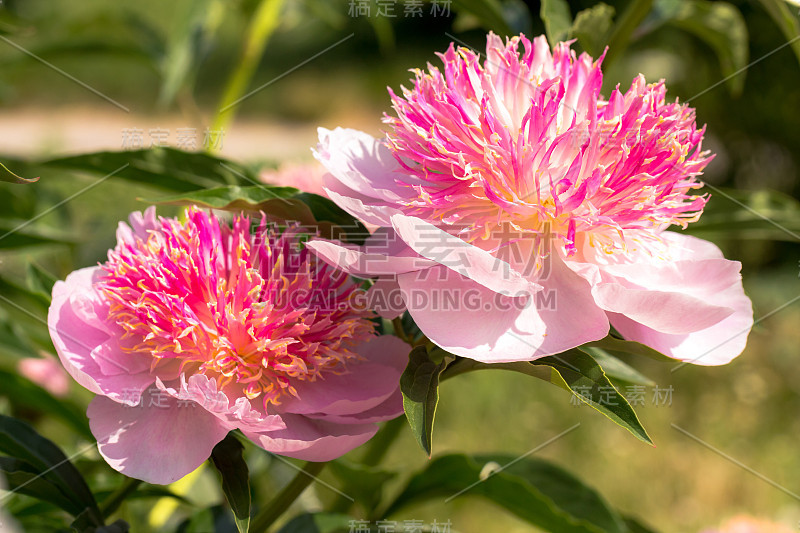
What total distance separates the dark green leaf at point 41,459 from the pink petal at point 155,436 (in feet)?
0.41

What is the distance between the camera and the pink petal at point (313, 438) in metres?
0.42

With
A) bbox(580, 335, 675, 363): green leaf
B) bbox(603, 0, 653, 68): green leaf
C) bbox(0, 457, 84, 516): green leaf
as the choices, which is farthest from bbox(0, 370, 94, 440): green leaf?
bbox(603, 0, 653, 68): green leaf

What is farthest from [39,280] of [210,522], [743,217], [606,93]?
[606,93]

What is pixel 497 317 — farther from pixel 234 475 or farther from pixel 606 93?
pixel 606 93

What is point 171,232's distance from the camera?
49 centimetres

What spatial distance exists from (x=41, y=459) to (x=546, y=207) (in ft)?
1.34

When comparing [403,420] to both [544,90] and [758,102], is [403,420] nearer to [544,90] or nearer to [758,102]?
[544,90]

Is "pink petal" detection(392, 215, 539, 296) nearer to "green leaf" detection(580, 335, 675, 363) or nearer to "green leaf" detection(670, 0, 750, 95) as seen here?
"green leaf" detection(580, 335, 675, 363)

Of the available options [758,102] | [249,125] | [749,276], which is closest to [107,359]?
[749,276]

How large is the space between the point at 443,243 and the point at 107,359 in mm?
229

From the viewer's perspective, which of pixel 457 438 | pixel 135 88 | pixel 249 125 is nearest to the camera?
pixel 457 438

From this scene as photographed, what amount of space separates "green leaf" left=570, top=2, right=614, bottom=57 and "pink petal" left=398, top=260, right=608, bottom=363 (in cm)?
27

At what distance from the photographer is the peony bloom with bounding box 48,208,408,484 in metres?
0.44

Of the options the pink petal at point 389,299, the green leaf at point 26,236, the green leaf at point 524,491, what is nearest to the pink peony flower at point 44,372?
the green leaf at point 26,236
